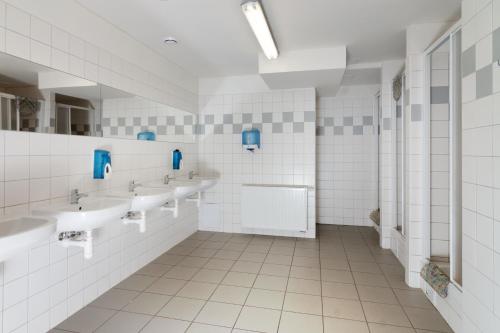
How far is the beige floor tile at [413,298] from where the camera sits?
91.9 inches

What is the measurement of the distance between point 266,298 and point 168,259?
4.62 feet

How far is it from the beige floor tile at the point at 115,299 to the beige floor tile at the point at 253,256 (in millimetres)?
1295

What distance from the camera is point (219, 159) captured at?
4422 mm

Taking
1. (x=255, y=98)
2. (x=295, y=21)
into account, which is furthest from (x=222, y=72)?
(x=295, y=21)

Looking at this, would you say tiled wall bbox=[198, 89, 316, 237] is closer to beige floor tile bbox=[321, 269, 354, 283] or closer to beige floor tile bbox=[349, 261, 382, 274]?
beige floor tile bbox=[349, 261, 382, 274]

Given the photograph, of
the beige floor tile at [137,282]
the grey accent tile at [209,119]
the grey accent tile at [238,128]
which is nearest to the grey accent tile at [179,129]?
the grey accent tile at [209,119]

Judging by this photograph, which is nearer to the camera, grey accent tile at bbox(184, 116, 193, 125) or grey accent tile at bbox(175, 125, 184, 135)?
grey accent tile at bbox(175, 125, 184, 135)

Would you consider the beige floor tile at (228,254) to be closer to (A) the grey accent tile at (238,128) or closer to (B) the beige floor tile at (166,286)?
(B) the beige floor tile at (166,286)

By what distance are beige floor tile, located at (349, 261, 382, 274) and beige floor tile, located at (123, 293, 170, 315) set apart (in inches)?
78.7

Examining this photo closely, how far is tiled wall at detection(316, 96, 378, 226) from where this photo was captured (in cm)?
472

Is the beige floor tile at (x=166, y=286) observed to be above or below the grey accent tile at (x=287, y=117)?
below

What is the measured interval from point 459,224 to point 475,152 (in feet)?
2.55

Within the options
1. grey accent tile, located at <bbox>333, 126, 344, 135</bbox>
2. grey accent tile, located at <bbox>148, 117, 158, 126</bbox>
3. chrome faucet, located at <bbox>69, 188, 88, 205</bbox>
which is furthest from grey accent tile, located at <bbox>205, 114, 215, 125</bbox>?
chrome faucet, located at <bbox>69, 188, 88, 205</bbox>

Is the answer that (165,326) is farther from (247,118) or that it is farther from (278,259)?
(247,118)
